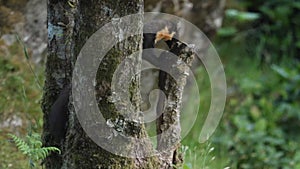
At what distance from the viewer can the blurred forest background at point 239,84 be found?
3.29 meters

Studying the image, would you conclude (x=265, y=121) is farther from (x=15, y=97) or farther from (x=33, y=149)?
(x=33, y=149)

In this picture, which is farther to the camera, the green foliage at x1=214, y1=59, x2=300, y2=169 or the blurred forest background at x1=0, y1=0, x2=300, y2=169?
the green foliage at x1=214, y1=59, x2=300, y2=169

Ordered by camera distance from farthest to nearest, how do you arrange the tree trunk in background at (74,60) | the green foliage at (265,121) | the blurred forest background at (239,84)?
1. the green foliage at (265,121)
2. the blurred forest background at (239,84)
3. the tree trunk in background at (74,60)

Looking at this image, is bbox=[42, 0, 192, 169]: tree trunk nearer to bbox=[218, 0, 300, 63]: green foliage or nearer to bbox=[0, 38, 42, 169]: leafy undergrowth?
bbox=[0, 38, 42, 169]: leafy undergrowth

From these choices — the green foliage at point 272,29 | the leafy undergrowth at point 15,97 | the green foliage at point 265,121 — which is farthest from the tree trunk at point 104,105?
the green foliage at point 272,29

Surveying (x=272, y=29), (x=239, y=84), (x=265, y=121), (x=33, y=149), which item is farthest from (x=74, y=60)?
(x=272, y=29)

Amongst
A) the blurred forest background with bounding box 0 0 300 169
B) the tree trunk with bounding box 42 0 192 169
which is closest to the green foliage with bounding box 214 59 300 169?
the blurred forest background with bounding box 0 0 300 169

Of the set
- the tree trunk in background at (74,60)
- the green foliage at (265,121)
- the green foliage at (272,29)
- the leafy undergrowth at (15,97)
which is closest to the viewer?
the tree trunk in background at (74,60)

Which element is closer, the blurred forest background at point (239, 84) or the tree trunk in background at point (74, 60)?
the tree trunk in background at point (74, 60)

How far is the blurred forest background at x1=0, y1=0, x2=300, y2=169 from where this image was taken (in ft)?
10.8

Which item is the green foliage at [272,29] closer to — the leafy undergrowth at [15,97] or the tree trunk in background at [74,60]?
the leafy undergrowth at [15,97]

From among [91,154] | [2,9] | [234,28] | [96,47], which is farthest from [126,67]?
[234,28]

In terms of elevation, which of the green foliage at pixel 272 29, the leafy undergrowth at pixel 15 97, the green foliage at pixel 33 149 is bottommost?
the green foliage at pixel 33 149

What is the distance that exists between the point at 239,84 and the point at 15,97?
8.30ft
